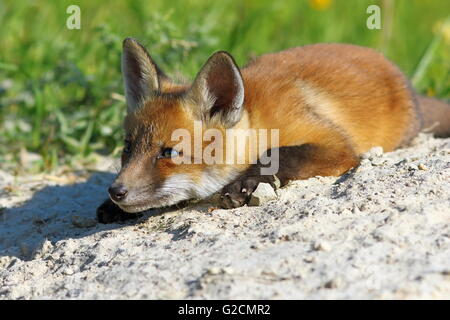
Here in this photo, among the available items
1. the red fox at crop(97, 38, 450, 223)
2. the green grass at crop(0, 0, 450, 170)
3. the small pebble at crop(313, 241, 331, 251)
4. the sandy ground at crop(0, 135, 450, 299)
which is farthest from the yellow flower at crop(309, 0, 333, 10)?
the small pebble at crop(313, 241, 331, 251)

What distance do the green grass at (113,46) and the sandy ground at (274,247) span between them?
5.79 feet

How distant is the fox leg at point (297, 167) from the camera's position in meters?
4.53

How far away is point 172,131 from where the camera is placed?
15.3ft

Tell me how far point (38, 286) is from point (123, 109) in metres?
3.27

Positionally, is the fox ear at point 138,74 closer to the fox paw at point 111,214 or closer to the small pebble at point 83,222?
the fox paw at point 111,214

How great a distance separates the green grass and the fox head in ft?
3.02

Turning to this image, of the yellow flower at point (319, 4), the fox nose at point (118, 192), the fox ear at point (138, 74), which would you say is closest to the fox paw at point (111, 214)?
the fox nose at point (118, 192)

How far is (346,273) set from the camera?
3293 mm

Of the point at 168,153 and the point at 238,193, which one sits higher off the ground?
the point at 168,153

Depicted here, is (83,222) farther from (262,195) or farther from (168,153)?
(262,195)

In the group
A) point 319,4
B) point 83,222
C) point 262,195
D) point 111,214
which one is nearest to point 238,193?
point 262,195

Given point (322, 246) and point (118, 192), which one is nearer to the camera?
point (322, 246)

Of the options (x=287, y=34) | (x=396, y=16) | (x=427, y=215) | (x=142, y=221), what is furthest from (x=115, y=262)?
(x=396, y=16)

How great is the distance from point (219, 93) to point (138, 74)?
0.77 metres
